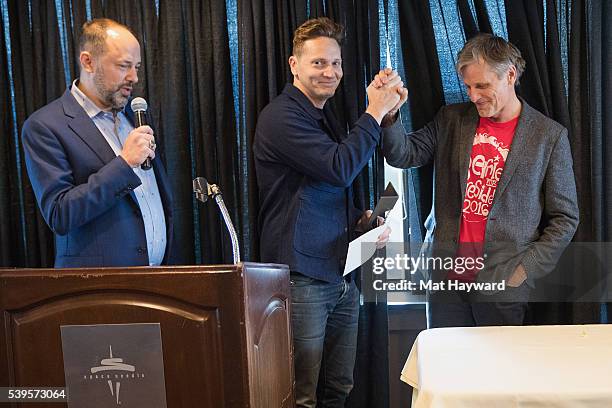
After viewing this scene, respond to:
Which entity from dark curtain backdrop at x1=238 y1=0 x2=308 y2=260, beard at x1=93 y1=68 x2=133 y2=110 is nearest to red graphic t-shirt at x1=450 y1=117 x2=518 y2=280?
dark curtain backdrop at x1=238 y1=0 x2=308 y2=260

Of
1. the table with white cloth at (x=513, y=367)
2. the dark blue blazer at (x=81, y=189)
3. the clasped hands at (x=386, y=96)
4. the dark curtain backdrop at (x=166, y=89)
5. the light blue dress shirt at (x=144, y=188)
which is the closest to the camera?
the table with white cloth at (x=513, y=367)

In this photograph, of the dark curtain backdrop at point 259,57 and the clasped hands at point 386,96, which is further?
the dark curtain backdrop at point 259,57

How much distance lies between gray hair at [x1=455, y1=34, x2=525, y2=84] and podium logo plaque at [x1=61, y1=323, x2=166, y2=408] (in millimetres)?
1452

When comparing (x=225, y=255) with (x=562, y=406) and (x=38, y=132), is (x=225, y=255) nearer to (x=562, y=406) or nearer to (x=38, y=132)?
(x=38, y=132)

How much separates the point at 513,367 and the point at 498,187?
0.88 m

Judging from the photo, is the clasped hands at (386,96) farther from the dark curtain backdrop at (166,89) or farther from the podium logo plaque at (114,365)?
the podium logo plaque at (114,365)

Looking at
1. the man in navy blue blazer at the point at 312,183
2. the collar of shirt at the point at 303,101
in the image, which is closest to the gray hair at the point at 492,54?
the man in navy blue blazer at the point at 312,183

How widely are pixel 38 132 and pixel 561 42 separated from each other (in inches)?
76.4

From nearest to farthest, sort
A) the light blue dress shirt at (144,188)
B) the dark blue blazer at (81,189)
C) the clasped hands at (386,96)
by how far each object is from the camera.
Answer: the dark blue blazer at (81,189), the light blue dress shirt at (144,188), the clasped hands at (386,96)

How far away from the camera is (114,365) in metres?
1.35

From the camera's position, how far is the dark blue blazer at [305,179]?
6.68 feet

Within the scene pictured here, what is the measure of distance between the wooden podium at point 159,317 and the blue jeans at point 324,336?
70cm

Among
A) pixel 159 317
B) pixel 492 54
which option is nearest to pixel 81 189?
pixel 159 317

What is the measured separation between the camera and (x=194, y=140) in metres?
2.49
